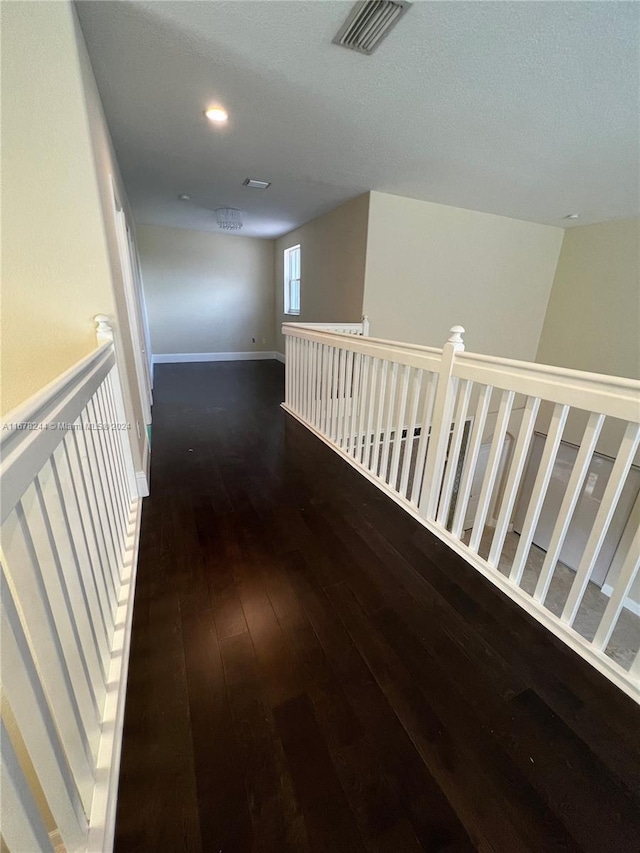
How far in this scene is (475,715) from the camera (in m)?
1.07

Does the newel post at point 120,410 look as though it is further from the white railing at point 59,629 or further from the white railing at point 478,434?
the white railing at point 478,434

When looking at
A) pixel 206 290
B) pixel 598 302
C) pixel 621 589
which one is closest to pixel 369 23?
pixel 621 589

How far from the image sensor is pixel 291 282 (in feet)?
21.1

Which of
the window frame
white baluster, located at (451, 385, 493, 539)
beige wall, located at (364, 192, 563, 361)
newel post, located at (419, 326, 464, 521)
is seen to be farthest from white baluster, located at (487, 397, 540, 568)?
the window frame

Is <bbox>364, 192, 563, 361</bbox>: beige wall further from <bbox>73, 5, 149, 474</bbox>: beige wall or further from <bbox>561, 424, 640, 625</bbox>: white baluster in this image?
<bbox>561, 424, 640, 625</bbox>: white baluster

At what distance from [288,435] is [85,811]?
2594mm

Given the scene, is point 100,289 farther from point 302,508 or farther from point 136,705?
point 136,705

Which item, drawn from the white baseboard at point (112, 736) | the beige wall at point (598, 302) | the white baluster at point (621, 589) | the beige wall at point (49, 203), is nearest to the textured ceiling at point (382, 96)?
the beige wall at point (49, 203)

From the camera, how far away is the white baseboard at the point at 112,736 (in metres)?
0.78

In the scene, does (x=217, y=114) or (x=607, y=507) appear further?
(x=217, y=114)

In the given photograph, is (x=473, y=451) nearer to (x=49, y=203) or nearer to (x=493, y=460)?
(x=493, y=460)

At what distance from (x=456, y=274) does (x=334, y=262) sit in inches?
63.6

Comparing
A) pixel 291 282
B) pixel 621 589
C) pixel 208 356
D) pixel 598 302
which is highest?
pixel 291 282

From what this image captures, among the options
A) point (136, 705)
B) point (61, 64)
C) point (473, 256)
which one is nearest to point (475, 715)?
point (136, 705)
